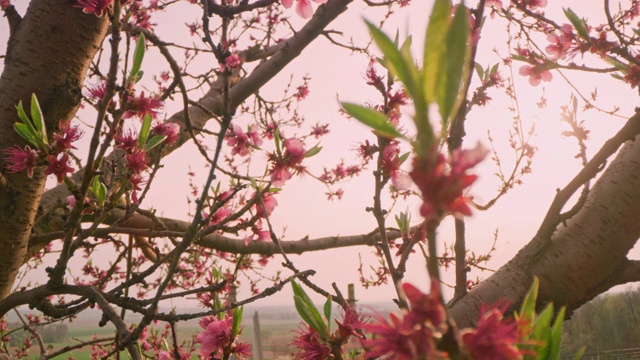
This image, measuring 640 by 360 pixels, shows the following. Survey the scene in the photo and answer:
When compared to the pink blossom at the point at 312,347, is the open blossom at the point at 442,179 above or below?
above

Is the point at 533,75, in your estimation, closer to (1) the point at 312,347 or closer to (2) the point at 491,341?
(1) the point at 312,347

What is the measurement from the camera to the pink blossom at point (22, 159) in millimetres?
1140

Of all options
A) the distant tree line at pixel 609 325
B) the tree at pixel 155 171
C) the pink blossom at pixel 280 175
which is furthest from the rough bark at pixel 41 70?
the distant tree line at pixel 609 325

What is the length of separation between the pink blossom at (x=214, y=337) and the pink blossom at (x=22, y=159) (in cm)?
64

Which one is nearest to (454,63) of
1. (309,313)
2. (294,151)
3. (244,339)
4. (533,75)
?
(309,313)

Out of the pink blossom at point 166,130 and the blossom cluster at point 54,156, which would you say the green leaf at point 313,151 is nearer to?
the pink blossom at point 166,130

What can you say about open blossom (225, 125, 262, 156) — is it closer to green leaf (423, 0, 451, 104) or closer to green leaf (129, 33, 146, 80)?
green leaf (129, 33, 146, 80)

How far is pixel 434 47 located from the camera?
266mm

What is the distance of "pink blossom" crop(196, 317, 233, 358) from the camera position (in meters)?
1.06

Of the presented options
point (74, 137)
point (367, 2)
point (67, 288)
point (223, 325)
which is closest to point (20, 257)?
point (67, 288)

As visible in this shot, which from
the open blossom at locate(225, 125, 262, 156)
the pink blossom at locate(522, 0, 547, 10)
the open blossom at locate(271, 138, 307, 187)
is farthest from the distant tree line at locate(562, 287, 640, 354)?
the open blossom at locate(271, 138, 307, 187)

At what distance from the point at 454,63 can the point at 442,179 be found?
0.08 meters

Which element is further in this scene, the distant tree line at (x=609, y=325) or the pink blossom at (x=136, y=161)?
the distant tree line at (x=609, y=325)

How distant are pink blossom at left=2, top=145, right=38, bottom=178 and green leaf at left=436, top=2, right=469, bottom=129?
118cm
